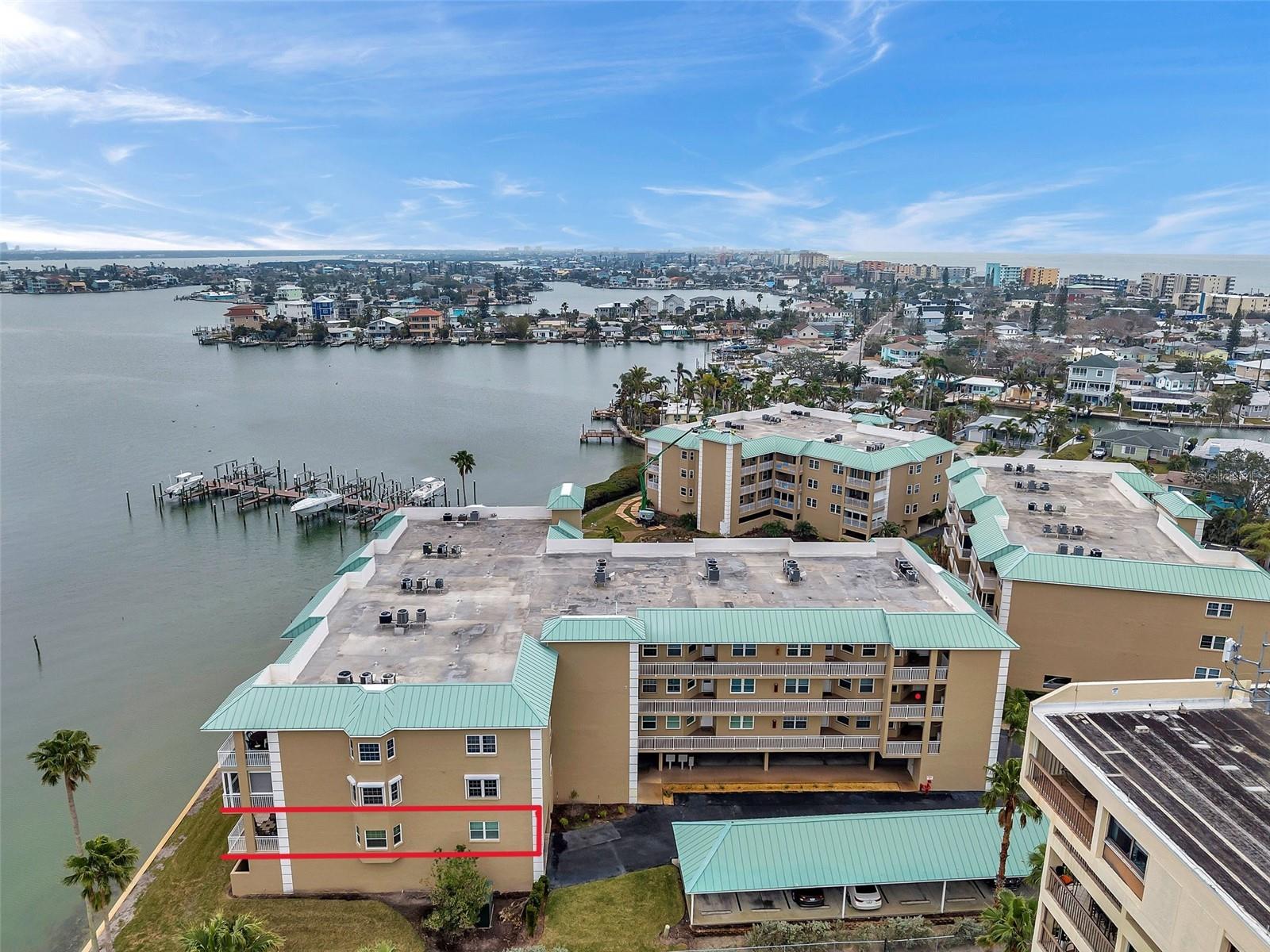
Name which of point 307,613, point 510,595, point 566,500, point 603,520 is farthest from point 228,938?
point 603,520

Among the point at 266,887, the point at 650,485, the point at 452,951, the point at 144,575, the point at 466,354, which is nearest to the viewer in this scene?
the point at 452,951

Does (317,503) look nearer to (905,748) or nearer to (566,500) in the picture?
(566,500)

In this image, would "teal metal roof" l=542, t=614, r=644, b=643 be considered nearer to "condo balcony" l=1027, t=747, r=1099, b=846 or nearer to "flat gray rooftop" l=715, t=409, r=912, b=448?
"condo balcony" l=1027, t=747, r=1099, b=846

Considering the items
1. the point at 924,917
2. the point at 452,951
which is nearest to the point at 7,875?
the point at 452,951

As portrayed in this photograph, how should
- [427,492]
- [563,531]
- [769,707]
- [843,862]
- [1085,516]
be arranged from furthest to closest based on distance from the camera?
1. [427,492]
2. [1085,516]
3. [563,531]
4. [769,707]
5. [843,862]

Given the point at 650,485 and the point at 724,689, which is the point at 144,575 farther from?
the point at 724,689

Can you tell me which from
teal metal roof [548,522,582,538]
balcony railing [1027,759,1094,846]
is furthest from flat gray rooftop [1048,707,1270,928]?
teal metal roof [548,522,582,538]
